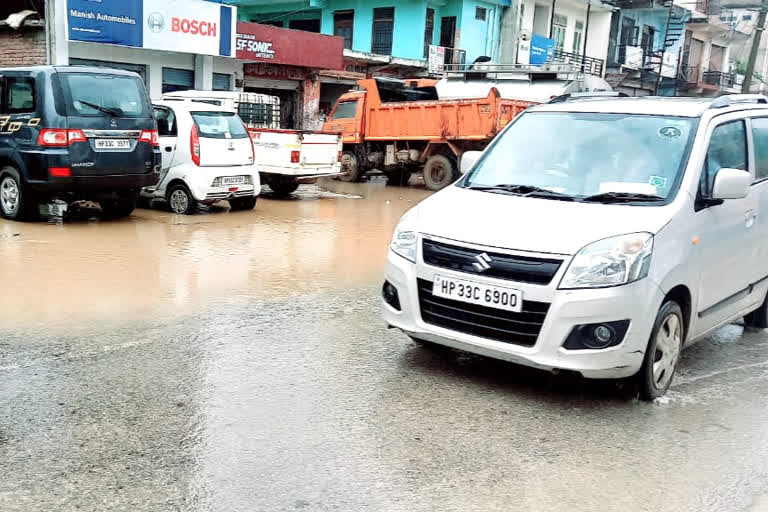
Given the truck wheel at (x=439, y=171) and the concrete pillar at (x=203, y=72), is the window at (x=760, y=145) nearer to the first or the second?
the truck wheel at (x=439, y=171)

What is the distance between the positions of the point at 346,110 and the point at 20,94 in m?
11.6

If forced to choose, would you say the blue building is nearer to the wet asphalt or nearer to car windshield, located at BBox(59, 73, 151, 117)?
car windshield, located at BBox(59, 73, 151, 117)

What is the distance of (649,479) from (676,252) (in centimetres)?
148

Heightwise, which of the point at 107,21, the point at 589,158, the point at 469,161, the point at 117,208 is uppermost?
the point at 107,21

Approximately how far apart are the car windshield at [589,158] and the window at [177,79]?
54.3 ft

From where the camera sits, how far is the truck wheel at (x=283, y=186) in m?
15.1

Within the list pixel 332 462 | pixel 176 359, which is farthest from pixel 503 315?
pixel 176 359

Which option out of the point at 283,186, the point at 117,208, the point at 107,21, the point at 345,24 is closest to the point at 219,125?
the point at 117,208

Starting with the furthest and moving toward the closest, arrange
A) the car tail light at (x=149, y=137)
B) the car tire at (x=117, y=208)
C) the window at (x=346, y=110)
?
the window at (x=346, y=110), the car tire at (x=117, y=208), the car tail light at (x=149, y=137)

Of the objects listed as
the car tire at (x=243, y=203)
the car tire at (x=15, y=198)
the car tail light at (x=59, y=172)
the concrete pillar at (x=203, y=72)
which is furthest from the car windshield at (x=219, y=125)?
the concrete pillar at (x=203, y=72)

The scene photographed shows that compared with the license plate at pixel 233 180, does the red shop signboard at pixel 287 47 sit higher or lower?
higher

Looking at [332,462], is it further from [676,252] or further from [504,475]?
[676,252]

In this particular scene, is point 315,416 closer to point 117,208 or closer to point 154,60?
point 117,208

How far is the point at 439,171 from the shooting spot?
19.0m
